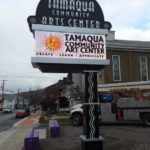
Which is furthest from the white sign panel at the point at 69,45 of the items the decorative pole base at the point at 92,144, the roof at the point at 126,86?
the roof at the point at 126,86

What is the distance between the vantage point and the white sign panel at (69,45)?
959 centimetres

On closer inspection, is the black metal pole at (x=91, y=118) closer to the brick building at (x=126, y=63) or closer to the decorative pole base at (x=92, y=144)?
the decorative pole base at (x=92, y=144)

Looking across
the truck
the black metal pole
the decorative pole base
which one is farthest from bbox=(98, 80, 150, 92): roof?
the decorative pole base

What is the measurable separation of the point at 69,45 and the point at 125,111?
12.4m

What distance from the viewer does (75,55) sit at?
983cm

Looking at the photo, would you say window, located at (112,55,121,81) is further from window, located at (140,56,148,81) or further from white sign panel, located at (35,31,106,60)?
white sign panel, located at (35,31,106,60)

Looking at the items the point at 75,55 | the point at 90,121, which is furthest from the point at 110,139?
the point at 75,55

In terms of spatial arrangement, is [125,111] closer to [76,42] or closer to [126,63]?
[76,42]

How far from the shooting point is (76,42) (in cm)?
994

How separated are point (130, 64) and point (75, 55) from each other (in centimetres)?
2717

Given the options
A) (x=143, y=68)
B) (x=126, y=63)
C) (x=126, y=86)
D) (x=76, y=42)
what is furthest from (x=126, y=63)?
(x=76, y=42)

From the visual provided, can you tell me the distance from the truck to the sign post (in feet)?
38.3

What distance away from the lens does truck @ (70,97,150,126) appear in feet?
68.9

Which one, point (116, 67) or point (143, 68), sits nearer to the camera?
point (116, 67)
